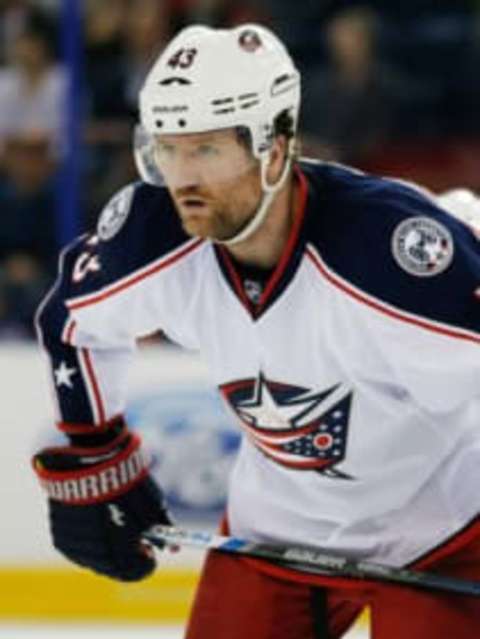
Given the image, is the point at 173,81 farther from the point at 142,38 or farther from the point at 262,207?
the point at 142,38

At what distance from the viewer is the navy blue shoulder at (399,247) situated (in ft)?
9.34

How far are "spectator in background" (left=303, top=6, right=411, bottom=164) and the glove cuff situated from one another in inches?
96.4

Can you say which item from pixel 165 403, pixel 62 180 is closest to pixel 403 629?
pixel 165 403

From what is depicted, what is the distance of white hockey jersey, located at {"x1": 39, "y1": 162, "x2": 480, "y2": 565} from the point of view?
9.42 ft

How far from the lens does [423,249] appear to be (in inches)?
→ 112

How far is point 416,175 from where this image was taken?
5.87 m

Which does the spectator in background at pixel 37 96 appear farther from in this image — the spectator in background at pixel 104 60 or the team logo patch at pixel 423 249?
the team logo patch at pixel 423 249

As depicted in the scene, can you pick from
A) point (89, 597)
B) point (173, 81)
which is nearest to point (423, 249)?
point (173, 81)

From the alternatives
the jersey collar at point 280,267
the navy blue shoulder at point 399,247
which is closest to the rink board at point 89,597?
the jersey collar at point 280,267

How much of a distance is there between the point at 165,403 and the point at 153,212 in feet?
6.73

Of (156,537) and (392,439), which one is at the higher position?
(392,439)

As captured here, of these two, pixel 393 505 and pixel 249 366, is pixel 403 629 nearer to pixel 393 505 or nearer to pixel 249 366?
pixel 393 505

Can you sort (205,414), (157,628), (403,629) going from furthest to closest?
1. (205,414)
2. (157,628)
3. (403,629)

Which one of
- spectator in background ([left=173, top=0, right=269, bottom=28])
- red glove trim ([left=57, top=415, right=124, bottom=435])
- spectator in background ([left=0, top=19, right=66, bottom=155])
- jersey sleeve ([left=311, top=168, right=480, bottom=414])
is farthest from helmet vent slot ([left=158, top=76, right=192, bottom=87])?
spectator in background ([left=173, top=0, right=269, bottom=28])
